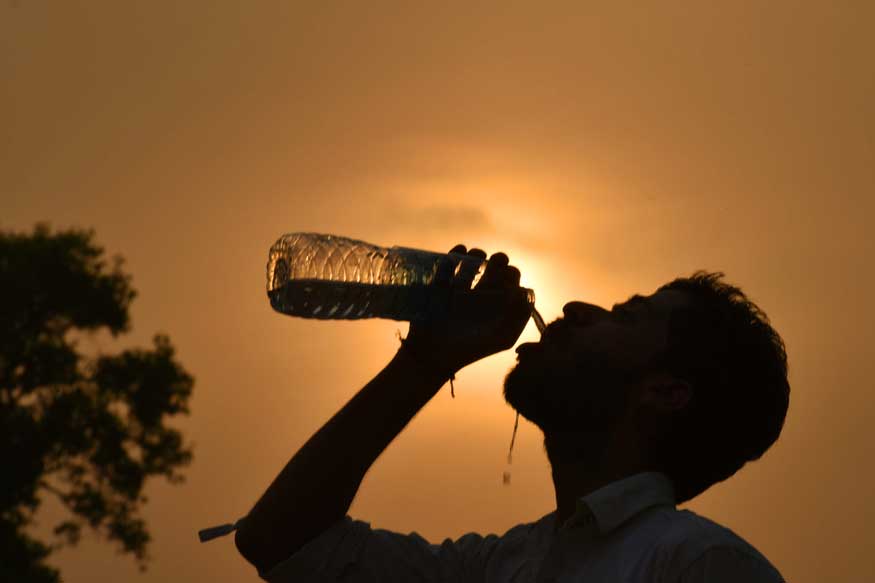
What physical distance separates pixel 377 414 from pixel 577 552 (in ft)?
1.25

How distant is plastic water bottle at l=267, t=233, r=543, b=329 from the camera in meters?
1.83

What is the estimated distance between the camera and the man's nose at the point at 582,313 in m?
1.73

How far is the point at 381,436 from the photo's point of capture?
1.66 m

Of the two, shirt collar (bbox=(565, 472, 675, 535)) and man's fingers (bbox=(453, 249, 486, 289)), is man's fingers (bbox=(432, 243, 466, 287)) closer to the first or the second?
man's fingers (bbox=(453, 249, 486, 289))

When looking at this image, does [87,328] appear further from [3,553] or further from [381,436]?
[381,436]

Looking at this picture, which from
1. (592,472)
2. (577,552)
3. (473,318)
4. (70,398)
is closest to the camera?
(577,552)

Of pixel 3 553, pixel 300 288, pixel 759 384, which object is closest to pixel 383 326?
pixel 3 553

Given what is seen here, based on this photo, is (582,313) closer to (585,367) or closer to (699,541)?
(585,367)

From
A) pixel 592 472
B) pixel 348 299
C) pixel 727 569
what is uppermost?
pixel 348 299

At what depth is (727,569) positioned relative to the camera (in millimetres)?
1231

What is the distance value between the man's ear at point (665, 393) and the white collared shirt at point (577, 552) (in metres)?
0.14

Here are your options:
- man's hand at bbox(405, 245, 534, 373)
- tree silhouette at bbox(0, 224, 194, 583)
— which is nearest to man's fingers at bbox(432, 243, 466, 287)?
man's hand at bbox(405, 245, 534, 373)

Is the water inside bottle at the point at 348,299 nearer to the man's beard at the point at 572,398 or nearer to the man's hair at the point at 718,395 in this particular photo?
the man's beard at the point at 572,398

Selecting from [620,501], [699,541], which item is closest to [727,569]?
[699,541]
